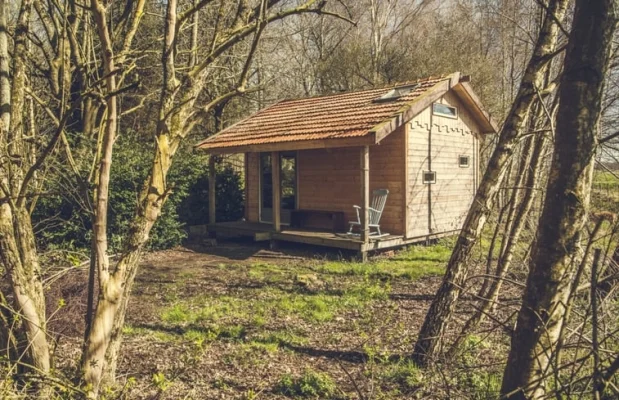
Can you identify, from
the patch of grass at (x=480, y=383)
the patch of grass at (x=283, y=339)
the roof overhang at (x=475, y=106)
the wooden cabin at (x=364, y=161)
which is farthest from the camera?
the roof overhang at (x=475, y=106)

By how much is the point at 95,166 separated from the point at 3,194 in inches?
22.3

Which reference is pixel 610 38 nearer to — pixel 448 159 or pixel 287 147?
pixel 287 147

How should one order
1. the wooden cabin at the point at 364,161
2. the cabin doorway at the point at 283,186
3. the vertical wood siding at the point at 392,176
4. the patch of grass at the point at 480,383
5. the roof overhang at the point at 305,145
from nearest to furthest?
the patch of grass at the point at 480,383
the roof overhang at the point at 305,145
the wooden cabin at the point at 364,161
the vertical wood siding at the point at 392,176
the cabin doorway at the point at 283,186

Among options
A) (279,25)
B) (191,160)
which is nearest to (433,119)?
(191,160)

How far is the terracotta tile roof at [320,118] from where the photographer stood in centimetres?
1073

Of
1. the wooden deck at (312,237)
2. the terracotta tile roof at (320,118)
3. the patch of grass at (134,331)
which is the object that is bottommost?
the patch of grass at (134,331)

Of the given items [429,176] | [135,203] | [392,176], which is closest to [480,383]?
[392,176]

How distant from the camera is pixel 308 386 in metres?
4.16

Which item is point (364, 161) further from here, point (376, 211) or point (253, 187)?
point (253, 187)

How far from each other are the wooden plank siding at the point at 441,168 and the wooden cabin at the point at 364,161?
3 centimetres

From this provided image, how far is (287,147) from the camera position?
1137 centimetres

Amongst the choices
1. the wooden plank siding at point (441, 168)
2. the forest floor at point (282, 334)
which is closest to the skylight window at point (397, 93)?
the wooden plank siding at point (441, 168)

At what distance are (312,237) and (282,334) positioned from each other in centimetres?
554

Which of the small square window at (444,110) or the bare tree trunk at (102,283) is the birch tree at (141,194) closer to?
the bare tree trunk at (102,283)
